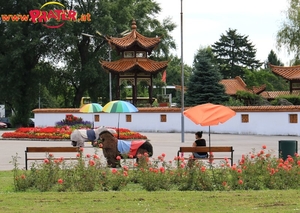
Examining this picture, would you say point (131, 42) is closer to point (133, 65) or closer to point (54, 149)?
point (133, 65)

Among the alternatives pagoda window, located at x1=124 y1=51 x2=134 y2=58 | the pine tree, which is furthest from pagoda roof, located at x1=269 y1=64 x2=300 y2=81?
pagoda window, located at x1=124 y1=51 x2=134 y2=58

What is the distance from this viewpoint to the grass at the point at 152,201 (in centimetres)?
1059

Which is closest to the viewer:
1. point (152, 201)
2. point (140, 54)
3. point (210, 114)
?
point (152, 201)

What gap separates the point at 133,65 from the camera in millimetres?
50312

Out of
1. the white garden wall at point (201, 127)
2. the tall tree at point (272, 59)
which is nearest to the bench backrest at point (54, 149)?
the white garden wall at point (201, 127)

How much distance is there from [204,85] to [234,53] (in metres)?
39.9

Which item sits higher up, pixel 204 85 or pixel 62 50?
pixel 62 50

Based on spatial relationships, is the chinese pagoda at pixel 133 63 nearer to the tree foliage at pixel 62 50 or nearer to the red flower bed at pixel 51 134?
the tree foliage at pixel 62 50

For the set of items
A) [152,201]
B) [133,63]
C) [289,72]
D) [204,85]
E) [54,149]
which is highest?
[133,63]

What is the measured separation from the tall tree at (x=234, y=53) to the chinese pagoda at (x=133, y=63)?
37109mm

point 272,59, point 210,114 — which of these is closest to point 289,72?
point 210,114

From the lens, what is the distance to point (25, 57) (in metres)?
57.8

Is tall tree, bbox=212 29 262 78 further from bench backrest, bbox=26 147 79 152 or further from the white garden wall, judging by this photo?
bench backrest, bbox=26 147 79 152

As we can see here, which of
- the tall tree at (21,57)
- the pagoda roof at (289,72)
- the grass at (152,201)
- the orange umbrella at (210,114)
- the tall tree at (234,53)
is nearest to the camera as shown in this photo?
the grass at (152,201)
